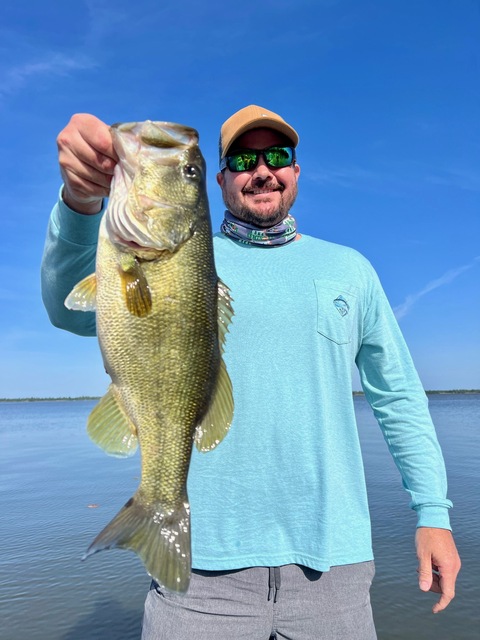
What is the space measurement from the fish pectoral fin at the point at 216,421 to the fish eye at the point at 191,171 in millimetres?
828

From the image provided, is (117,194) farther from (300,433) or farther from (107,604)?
(107,604)

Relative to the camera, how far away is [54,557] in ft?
28.2

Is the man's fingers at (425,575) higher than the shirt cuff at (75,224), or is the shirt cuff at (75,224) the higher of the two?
the shirt cuff at (75,224)

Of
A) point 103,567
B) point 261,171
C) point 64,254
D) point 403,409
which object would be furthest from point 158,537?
point 103,567

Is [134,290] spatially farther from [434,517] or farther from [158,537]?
[434,517]

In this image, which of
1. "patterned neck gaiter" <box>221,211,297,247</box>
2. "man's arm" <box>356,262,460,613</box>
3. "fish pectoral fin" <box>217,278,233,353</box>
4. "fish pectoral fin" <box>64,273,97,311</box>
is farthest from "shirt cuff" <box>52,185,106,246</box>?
"man's arm" <box>356,262,460,613</box>

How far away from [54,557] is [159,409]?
7719 millimetres

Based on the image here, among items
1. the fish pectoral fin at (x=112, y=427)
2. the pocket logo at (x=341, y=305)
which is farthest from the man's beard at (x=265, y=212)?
the fish pectoral fin at (x=112, y=427)

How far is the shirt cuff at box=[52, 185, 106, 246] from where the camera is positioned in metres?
2.42

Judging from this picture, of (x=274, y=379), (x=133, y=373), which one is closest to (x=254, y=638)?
(x=274, y=379)

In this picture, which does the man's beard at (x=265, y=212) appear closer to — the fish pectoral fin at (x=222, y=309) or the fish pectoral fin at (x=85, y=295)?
the fish pectoral fin at (x=222, y=309)

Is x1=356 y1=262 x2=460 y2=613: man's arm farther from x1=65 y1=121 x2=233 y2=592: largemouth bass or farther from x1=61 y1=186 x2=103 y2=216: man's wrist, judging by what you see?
x1=61 y1=186 x2=103 y2=216: man's wrist

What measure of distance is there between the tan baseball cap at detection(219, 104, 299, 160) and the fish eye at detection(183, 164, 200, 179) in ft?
3.77

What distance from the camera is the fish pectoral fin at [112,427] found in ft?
7.21
